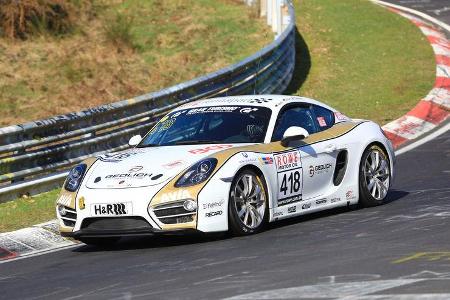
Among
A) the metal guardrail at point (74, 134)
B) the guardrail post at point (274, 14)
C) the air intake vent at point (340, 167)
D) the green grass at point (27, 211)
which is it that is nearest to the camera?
the air intake vent at point (340, 167)

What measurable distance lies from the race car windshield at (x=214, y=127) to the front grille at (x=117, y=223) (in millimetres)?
1311

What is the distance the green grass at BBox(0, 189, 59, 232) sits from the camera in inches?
477

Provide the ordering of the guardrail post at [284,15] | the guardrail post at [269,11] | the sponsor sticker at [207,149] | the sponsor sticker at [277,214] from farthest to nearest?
the guardrail post at [269,11]
the guardrail post at [284,15]
the sponsor sticker at [277,214]
the sponsor sticker at [207,149]

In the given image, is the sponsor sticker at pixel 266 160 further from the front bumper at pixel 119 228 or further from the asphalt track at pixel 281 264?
the front bumper at pixel 119 228

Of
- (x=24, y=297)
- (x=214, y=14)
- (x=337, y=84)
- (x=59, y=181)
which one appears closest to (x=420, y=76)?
(x=337, y=84)

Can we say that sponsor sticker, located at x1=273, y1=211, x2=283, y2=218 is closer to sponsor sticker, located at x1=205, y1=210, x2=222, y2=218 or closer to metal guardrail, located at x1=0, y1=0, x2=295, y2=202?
sponsor sticker, located at x1=205, y1=210, x2=222, y2=218

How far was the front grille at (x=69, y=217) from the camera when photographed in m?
10.3

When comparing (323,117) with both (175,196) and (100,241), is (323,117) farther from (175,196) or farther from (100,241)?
(100,241)

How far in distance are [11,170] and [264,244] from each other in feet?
15.4

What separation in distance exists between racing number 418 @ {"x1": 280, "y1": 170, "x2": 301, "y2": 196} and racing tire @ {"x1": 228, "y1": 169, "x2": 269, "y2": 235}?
33 centimetres

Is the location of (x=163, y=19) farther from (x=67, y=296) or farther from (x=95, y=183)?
(x=67, y=296)

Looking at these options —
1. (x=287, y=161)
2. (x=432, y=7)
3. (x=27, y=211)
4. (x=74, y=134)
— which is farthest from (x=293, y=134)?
(x=432, y=7)

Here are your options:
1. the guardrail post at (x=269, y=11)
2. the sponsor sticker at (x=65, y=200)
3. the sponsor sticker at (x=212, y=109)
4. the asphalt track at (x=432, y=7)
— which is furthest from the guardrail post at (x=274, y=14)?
the sponsor sticker at (x=65, y=200)

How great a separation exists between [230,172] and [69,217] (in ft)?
5.03
